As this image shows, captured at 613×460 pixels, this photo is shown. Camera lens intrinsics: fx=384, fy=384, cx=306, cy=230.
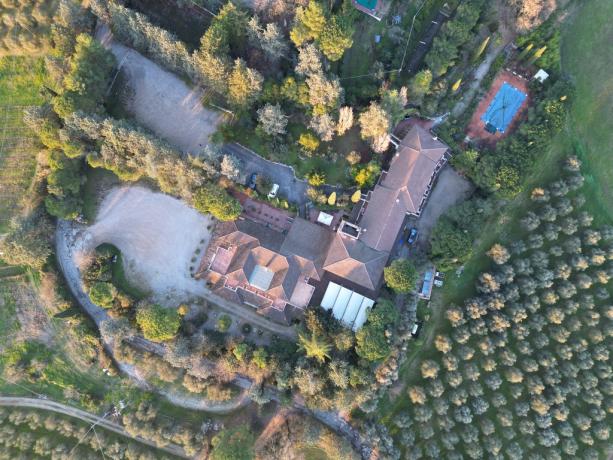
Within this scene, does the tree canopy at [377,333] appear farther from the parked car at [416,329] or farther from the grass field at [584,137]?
the grass field at [584,137]

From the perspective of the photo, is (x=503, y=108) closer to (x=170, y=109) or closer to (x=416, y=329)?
(x=416, y=329)

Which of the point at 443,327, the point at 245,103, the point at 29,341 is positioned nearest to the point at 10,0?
the point at 245,103

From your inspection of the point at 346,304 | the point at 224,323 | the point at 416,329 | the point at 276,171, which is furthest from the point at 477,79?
the point at 224,323

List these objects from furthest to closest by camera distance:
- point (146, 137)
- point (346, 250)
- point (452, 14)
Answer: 1. point (452, 14)
2. point (346, 250)
3. point (146, 137)

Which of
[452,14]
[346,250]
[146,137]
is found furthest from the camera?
[452,14]

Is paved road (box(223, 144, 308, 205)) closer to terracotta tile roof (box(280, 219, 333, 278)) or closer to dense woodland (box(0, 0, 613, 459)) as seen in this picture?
dense woodland (box(0, 0, 613, 459))

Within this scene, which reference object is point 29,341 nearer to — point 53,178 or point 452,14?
point 53,178
